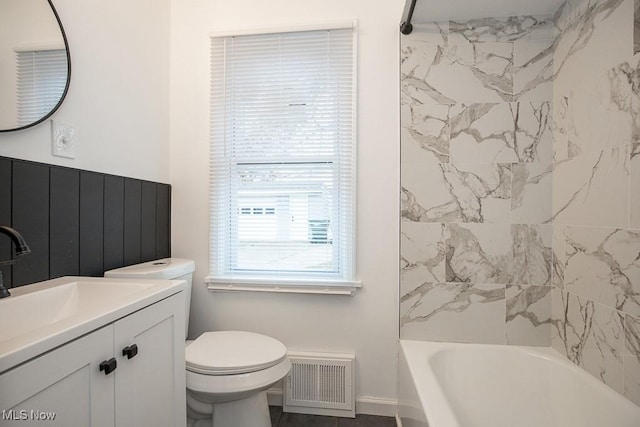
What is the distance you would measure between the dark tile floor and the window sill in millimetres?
672

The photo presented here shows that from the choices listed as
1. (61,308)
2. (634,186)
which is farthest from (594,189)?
(61,308)

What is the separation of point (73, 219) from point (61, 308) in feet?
1.23

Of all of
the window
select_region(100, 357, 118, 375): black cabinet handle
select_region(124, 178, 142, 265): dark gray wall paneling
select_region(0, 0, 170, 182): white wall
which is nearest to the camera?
select_region(100, 357, 118, 375): black cabinet handle

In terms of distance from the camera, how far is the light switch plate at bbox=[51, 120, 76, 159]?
3.50 feet

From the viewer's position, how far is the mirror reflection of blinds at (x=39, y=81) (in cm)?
96

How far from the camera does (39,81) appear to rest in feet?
3.35

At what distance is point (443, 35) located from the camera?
1.52 metres

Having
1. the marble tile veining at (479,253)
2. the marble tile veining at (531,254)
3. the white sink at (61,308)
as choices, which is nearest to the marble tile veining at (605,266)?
the marble tile veining at (531,254)

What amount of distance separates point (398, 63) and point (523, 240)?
115 cm

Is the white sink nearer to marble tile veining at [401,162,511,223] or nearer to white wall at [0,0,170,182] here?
white wall at [0,0,170,182]

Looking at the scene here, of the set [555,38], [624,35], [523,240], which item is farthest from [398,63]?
[523,240]

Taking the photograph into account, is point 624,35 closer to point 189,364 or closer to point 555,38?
point 555,38

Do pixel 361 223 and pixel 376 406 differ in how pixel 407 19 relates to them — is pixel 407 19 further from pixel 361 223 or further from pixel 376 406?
pixel 376 406

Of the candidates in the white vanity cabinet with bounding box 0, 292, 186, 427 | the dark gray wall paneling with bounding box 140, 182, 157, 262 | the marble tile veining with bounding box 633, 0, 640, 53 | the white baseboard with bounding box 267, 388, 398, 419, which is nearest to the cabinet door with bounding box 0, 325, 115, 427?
the white vanity cabinet with bounding box 0, 292, 186, 427
